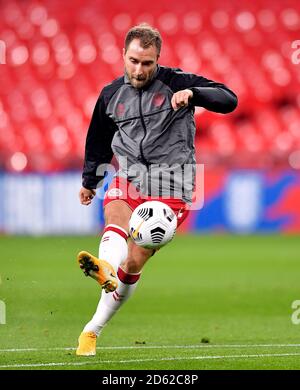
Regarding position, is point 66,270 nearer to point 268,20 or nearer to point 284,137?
point 284,137

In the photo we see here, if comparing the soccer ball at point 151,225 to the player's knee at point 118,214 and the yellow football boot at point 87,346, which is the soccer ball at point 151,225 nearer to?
the player's knee at point 118,214

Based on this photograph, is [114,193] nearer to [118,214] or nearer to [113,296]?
[118,214]

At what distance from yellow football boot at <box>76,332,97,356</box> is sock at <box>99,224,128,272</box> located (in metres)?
0.63

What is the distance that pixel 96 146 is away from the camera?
663 cm

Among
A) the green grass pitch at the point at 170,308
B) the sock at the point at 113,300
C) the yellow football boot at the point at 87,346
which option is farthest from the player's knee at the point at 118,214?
the green grass pitch at the point at 170,308

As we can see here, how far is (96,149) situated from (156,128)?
1.81ft

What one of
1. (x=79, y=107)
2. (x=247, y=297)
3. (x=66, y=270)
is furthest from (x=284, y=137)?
(x=247, y=297)

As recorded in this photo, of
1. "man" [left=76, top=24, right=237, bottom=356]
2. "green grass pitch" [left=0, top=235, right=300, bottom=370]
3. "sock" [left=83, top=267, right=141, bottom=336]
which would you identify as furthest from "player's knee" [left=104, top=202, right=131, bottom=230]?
"green grass pitch" [left=0, top=235, right=300, bottom=370]

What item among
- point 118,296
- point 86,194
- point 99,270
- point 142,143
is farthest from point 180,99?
point 118,296

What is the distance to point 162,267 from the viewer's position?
45.0 ft

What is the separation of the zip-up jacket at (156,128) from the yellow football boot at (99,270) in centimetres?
90

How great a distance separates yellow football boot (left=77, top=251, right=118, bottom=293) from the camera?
18.2 ft

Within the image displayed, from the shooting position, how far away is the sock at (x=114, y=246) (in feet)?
19.2
